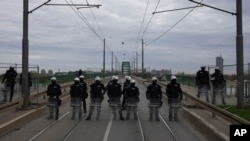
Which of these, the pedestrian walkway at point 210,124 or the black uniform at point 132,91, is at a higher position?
the black uniform at point 132,91

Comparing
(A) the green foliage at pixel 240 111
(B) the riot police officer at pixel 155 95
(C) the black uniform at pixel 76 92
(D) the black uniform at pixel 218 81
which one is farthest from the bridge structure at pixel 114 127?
(D) the black uniform at pixel 218 81

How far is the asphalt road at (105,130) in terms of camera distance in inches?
659

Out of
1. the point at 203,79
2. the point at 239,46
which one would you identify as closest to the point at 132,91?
the point at 203,79

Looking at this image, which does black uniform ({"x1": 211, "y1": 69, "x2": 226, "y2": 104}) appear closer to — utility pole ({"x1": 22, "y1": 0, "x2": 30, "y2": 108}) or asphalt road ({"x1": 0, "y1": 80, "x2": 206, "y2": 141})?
asphalt road ({"x1": 0, "y1": 80, "x2": 206, "y2": 141})

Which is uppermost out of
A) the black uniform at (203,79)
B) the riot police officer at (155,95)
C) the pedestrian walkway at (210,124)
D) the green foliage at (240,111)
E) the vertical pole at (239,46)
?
the vertical pole at (239,46)

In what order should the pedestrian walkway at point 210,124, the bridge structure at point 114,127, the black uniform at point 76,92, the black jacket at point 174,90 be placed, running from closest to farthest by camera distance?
the pedestrian walkway at point 210,124
the bridge structure at point 114,127
the black jacket at point 174,90
the black uniform at point 76,92

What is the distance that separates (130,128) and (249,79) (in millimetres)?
10018

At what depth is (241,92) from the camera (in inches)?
965

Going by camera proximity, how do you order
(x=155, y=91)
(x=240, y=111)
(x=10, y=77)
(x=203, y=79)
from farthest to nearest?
1. (x=10, y=77)
2. (x=203, y=79)
3. (x=240, y=111)
4. (x=155, y=91)

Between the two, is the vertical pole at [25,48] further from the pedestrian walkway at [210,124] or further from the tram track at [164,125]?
the pedestrian walkway at [210,124]

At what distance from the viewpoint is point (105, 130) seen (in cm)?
1861

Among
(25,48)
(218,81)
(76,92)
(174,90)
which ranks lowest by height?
(76,92)

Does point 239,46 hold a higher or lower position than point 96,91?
higher

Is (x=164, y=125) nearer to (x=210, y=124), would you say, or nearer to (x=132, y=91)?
(x=132, y=91)
